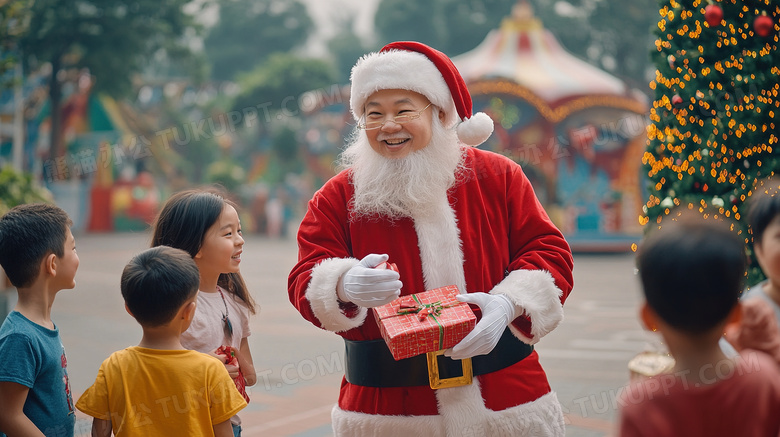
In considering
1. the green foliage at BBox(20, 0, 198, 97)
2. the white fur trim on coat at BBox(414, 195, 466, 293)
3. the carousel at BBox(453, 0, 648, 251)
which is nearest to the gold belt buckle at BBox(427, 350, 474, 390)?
the white fur trim on coat at BBox(414, 195, 466, 293)

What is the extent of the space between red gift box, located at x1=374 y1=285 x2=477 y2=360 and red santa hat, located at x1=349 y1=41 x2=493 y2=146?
71 cm

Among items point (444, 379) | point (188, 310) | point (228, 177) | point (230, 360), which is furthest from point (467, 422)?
point (228, 177)

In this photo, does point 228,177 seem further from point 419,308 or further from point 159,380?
point 159,380

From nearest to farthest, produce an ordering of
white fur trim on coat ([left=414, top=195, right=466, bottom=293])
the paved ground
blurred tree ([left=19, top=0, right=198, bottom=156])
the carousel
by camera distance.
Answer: white fur trim on coat ([left=414, top=195, right=466, bottom=293]) < the paved ground < the carousel < blurred tree ([left=19, top=0, right=198, bottom=156])

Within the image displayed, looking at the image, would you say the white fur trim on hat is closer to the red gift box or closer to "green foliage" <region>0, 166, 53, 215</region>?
the red gift box

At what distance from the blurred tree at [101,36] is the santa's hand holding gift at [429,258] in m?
22.4

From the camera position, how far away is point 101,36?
23.1 metres

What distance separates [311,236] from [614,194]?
16.0 m

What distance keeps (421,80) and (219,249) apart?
37.2 inches

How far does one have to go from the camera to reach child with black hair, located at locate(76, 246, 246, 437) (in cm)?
203

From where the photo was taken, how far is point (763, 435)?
4.62 feet

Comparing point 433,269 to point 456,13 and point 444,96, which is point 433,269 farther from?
point 456,13

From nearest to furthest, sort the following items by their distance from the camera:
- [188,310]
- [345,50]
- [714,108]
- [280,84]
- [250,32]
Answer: [188,310], [714,108], [280,84], [250,32], [345,50]

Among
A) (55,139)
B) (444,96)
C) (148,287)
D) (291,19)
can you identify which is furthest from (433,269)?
(291,19)
